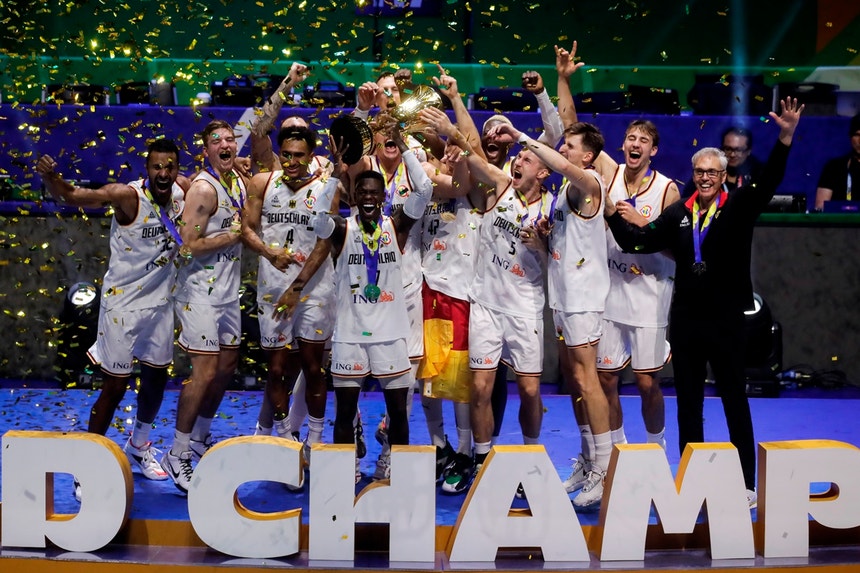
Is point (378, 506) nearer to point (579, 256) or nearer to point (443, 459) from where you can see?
point (443, 459)

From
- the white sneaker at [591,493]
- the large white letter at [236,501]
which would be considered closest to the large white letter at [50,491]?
the large white letter at [236,501]

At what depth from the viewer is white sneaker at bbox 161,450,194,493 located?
20.2 feet

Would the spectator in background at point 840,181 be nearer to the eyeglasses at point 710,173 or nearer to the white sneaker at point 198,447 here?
the eyeglasses at point 710,173

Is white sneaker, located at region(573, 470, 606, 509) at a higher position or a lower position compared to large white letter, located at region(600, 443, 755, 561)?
lower

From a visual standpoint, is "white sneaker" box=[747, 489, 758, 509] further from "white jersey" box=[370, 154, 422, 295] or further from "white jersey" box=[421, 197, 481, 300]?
"white jersey" box=[370, 154, 422, 295]

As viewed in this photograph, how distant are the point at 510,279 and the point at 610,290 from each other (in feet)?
2.07

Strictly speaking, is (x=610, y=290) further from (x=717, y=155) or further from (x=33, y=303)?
(x=33, y=303)

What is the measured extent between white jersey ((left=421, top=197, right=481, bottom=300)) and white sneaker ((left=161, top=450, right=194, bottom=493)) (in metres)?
1.83

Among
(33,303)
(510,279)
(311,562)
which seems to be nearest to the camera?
(311,562)

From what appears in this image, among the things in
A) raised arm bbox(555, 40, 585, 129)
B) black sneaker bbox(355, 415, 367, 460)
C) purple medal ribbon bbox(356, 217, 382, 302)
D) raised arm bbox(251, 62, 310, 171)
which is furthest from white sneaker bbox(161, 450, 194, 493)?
raised arm bbox(555, 40, 585, 129)

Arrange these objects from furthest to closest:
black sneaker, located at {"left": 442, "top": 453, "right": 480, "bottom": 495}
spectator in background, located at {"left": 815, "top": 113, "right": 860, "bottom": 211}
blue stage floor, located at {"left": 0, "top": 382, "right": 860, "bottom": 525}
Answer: spectator in background, located at {"left": 815, "top": 113, "right": 860, "bottom": 211}
black sneaker, located at {"left": 442, "top": 453, "right": 480, "bottom": 495}
blue stage floor, located at {"left": 0, "top": 382, "right": 860, "bottom": 525}

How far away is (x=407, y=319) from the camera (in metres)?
5.94

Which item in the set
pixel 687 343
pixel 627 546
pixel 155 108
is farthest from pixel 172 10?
pixel 627 546

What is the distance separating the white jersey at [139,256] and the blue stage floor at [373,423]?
799 mm
